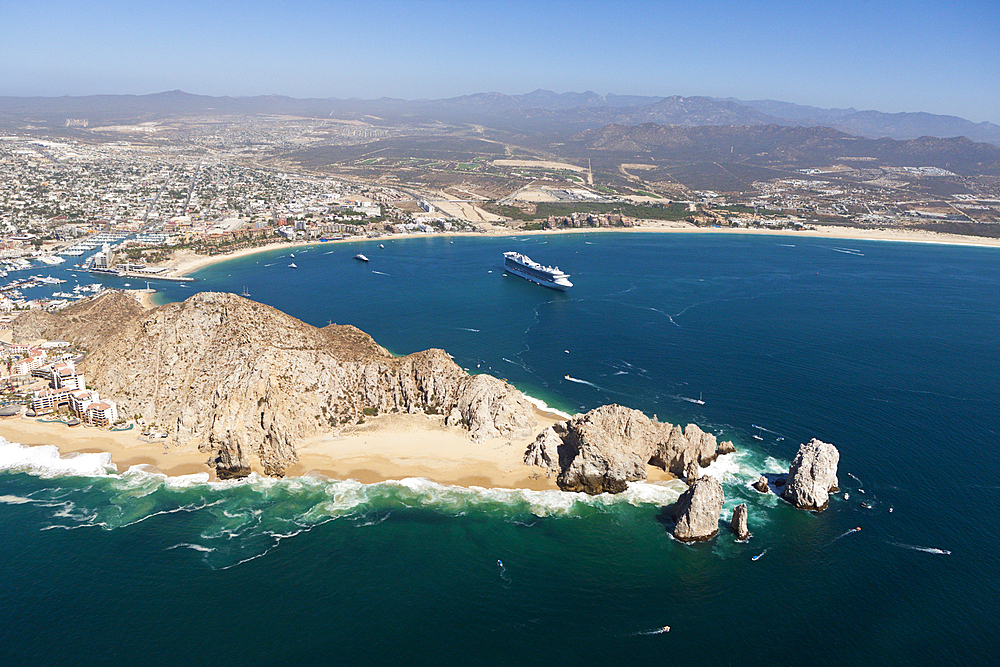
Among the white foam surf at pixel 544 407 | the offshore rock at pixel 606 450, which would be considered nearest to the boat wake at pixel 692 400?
the white foam surf at pixel 544 407

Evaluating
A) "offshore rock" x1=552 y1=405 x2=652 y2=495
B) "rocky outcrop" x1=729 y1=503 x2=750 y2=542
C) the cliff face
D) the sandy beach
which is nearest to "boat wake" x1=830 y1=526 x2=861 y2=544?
"rocky outcrop" x1=729 y1=503 x2=750 y2=542

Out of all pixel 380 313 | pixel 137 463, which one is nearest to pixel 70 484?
pixel 137 463

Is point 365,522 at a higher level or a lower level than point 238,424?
lower

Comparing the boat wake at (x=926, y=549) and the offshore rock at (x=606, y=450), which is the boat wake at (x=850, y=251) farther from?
the offshore rock at (x=606, y=450)

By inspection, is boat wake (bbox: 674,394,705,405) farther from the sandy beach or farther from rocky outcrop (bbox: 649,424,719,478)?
the sandy beach

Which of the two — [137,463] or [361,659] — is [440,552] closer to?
[361,659]
